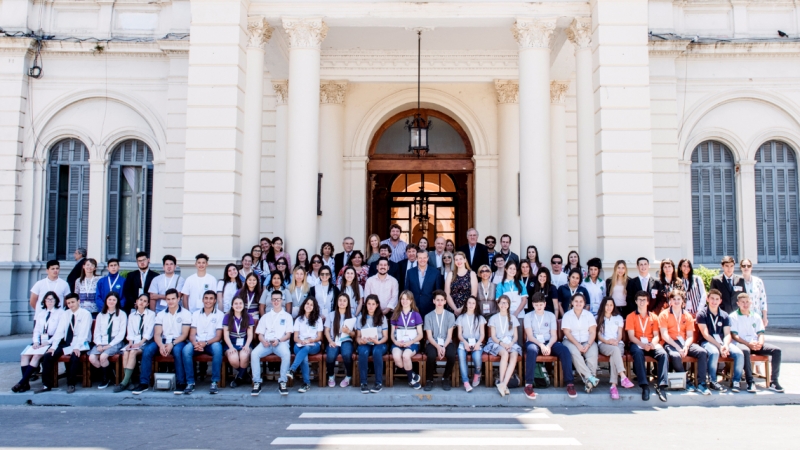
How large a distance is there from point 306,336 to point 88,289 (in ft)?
11.9

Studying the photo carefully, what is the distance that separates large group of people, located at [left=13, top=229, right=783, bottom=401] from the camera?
8727 mm

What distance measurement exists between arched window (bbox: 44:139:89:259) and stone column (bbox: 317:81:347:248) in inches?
236

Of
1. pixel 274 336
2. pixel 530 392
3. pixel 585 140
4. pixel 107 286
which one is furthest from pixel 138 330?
pixel 585 140

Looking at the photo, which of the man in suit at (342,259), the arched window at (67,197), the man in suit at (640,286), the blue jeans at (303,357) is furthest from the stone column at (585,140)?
the arched window at (67,197)

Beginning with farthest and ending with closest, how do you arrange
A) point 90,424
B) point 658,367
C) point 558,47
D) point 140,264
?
point 558,47, point 140,264, point 658,367, point 90,424

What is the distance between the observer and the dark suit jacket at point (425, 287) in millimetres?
9445

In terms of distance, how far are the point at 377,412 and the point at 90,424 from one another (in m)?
3.36

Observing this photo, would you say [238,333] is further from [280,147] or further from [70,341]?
[280,147]

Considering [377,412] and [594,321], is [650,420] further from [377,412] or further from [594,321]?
[377,412]

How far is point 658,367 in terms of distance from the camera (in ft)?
28.0

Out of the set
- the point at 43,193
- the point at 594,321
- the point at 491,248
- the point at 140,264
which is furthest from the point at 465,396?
the point at 43,193

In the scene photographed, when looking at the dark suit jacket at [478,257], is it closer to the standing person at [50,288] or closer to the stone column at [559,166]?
the stone column at [559,166]

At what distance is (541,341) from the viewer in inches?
348

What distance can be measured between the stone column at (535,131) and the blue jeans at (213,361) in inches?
220
